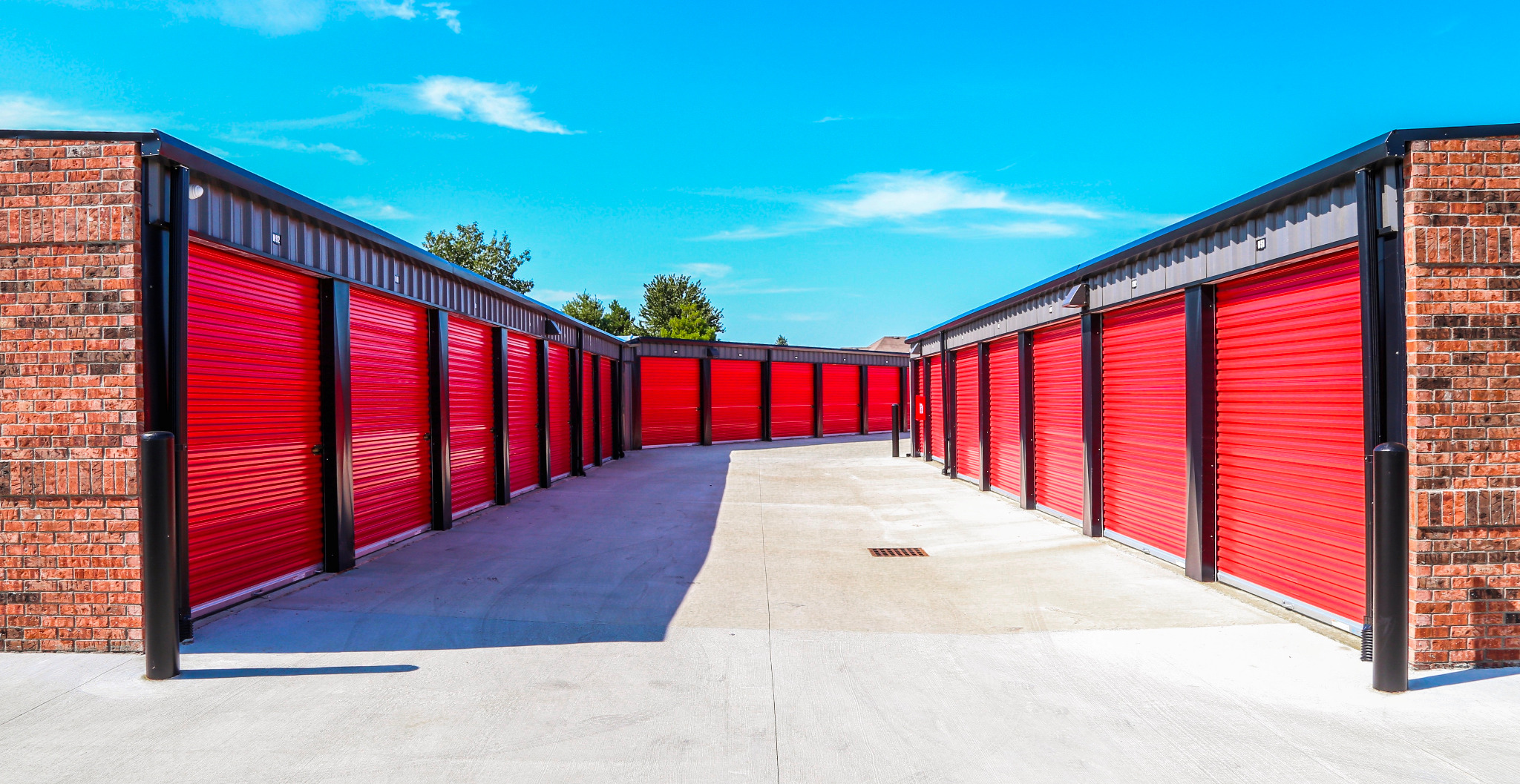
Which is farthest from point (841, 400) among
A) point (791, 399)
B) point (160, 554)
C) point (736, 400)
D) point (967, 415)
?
point (160, 554)

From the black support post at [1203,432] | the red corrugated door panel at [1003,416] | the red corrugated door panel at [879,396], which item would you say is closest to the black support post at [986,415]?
the red corrugated door panel at [1003,416]

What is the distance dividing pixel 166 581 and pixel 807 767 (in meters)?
4.05

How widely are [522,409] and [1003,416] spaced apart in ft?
29.0

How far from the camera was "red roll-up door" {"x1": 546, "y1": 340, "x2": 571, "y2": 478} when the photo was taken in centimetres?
1556

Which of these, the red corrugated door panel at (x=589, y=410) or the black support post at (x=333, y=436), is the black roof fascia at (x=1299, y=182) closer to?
the black support post at (x=333, y=436)

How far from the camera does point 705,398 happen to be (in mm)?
26797

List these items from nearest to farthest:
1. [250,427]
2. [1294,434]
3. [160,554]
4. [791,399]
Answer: [160,554], [1294,434], [250,427], [791,399]

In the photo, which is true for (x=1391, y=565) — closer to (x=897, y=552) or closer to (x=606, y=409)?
(x=897, y=552)

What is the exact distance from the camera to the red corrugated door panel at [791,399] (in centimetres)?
2880

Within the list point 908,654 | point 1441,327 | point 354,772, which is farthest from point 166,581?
point 1441,327

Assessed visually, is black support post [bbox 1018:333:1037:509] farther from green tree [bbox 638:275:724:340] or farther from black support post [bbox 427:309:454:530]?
green tree [bbox 638:275:724:340]

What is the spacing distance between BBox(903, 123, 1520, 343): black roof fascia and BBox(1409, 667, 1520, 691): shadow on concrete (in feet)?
10.8

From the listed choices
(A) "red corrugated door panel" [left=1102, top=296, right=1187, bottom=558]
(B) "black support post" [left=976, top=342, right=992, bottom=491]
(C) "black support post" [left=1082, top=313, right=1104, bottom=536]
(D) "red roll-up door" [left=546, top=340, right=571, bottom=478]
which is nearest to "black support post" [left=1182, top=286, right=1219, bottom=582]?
(A) "red corrugated door panel" [left=1102, top=296, right=1187, bottom=558]

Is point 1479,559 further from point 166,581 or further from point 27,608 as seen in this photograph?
point 27,608
